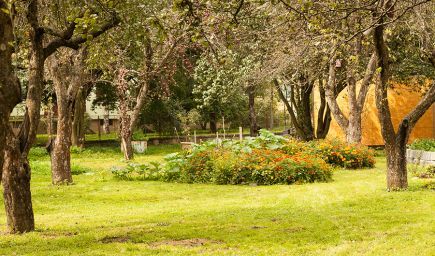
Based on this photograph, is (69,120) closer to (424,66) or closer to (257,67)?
(257,67)

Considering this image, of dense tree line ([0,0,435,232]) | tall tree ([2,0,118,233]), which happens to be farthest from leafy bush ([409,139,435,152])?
tall tree ([2,0,118,233])

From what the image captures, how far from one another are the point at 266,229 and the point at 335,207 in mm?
2828

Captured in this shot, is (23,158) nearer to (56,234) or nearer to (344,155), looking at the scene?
(56,234)

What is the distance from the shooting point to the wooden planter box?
2017cm

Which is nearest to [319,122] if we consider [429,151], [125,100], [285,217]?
[125,100]

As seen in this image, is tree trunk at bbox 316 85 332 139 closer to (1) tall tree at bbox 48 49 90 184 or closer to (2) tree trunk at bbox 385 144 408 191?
(1) tall tree at bbox 48 49 90 184

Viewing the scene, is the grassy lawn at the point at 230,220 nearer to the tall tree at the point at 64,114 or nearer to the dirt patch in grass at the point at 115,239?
the dirt patch in grass at the point at 115,239

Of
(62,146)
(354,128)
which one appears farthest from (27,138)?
(354,128)

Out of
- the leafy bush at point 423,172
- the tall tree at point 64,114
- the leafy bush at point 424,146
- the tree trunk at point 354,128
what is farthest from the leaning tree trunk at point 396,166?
the tree trunk at point 354,128

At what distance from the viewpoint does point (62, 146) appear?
18.4 meters

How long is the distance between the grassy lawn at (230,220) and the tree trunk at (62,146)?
0.51m

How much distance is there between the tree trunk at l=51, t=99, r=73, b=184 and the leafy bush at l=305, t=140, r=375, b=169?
340 inches

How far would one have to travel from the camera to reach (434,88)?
47.0 ft

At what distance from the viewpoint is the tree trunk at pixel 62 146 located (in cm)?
1841
